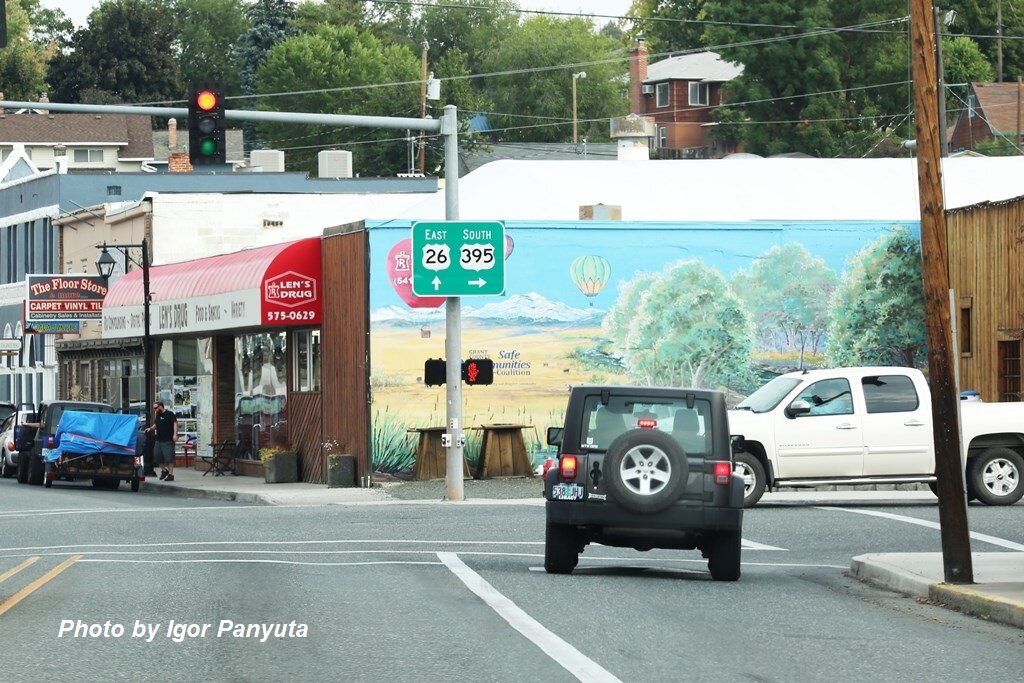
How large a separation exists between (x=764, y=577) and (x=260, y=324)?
21414 mm

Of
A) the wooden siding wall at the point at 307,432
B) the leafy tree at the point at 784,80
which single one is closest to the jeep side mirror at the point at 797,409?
the wooden siding wall at the point at 307,432

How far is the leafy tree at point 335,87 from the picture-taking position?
335 ft

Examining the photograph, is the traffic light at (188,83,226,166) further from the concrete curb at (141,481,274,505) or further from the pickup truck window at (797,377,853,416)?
the concrete curb at (141,481,274,505)

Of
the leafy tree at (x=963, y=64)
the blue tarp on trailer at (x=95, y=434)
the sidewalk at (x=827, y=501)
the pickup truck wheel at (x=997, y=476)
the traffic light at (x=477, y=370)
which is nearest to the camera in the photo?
the sidewalk at (x=827, y=501)

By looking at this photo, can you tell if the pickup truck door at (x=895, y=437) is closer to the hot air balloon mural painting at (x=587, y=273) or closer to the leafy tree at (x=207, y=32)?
the hot air balloon mural painting at (x=587, y=273)

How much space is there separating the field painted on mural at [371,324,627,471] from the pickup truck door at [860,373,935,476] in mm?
10975

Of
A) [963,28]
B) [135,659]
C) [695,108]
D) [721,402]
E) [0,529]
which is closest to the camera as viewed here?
[135,659]

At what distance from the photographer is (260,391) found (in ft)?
136

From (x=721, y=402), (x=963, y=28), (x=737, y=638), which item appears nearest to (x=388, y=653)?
(x=737, y=638)

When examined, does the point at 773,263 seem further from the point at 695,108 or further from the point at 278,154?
the point at 695,108

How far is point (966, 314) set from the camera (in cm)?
3575

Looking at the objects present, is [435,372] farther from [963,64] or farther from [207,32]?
[207,32]

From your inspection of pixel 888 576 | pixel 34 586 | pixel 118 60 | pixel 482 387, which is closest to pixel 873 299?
pixel 482 387

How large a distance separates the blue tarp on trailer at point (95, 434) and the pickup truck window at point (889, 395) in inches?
673
